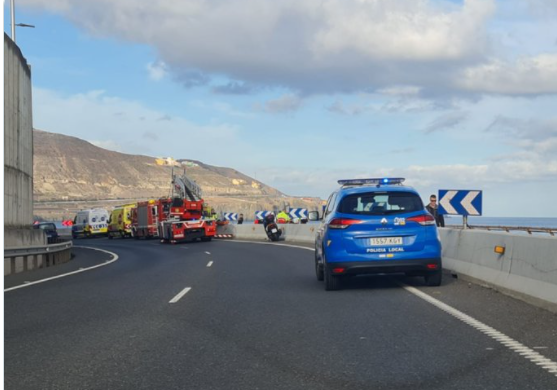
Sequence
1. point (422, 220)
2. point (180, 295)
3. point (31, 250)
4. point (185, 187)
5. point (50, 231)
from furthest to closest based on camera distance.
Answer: point (50, 231)
point (185, 187)
point (31, 250)
point (180, 295)
point (422, 220)

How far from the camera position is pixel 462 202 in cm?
1847

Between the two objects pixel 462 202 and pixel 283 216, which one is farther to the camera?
pixel 283 216

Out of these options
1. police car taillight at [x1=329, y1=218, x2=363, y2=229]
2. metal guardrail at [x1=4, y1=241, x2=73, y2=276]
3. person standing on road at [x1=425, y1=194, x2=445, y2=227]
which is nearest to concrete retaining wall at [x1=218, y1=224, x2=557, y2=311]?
police car taillight at [x1=329, y1=218, x2=363, y2=229]

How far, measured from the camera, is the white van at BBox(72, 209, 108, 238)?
59219 mm

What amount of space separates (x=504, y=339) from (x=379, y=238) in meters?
4.37

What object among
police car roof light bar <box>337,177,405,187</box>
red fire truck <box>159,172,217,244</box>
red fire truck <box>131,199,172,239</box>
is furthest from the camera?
red fire truck <box>131,199,172,239</box>

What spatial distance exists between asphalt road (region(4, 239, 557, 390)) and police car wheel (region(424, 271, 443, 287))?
20 cm

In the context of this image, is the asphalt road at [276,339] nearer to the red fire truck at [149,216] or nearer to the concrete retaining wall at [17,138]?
the concrete retaining wall at [17,138]

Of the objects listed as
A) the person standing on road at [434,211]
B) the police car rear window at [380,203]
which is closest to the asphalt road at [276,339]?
the police car rear window at [380,203]

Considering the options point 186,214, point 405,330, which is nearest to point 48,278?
point 405,330

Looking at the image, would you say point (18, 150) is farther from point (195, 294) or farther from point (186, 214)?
point (186, 214)

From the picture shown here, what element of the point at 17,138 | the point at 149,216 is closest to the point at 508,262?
the point at 17,138

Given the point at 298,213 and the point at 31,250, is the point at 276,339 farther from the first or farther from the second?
the point at 298,213

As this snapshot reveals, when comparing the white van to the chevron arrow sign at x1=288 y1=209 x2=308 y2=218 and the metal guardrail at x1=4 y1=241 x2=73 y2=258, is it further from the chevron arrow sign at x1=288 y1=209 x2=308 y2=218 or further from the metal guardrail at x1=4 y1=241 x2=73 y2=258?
the metal guardrail at x1=4 y1=241 x2=73 y2=258
